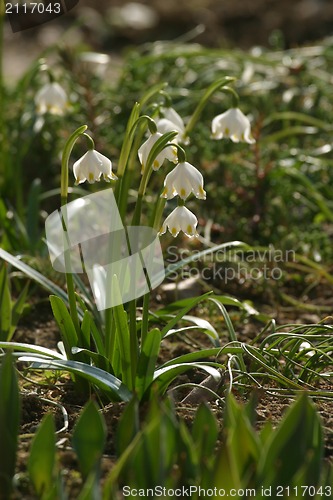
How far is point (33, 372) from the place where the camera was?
8.76 ft

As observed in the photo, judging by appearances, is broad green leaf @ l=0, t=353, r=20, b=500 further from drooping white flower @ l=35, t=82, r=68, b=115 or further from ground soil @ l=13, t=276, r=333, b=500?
drooping white flower @ l=35, t=82, r=68, b=115

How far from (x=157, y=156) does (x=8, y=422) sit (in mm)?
839

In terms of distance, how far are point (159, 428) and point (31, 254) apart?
176 cm

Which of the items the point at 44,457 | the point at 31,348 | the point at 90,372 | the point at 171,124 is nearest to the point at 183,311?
the point at 90,372

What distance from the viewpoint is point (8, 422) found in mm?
1874

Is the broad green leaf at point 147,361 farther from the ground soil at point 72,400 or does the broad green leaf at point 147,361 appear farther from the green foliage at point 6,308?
the green foliage at point 6,308

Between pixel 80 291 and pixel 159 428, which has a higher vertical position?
pixel 159 428

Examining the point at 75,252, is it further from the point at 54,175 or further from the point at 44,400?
the point at 44,400

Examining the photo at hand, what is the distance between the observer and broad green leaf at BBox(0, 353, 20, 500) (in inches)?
70.5

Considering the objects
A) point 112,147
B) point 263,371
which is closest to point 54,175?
point 112,147

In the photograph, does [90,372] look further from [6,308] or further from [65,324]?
[6,308]

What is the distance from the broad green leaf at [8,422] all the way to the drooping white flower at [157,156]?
672 millimetres

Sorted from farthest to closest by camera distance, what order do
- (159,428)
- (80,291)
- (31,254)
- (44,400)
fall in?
(31,254) < (80,291) < (44,400) < (159,428)

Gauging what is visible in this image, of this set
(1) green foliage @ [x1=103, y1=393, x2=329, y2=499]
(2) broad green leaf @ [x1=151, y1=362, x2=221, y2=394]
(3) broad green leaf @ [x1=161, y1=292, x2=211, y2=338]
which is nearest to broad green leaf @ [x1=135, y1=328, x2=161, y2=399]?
(2) broad green leaf @ [x1=151, y1=362, x2=221, y2=394]
